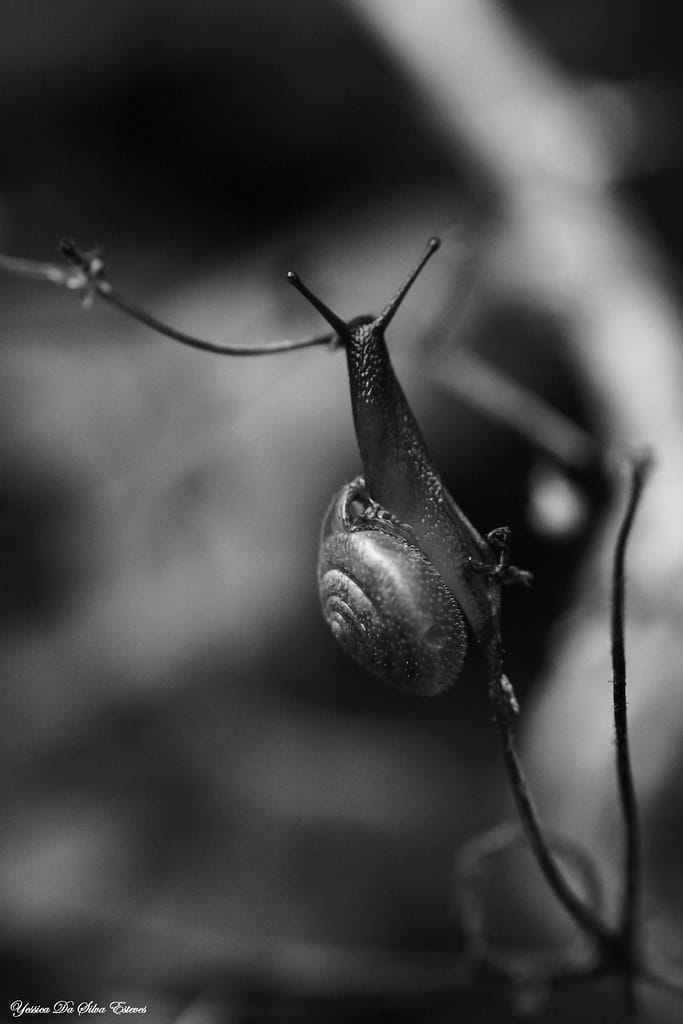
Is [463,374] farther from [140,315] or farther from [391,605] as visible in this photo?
[391,605]

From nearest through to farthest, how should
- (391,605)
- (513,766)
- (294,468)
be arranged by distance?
(391,605) < (513,766) < (294,468)

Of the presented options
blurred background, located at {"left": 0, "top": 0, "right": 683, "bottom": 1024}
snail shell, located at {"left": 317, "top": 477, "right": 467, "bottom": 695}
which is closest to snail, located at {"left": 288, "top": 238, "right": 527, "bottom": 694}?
snail shell, located at {"left": 317, "top": 477, "right": 467, "bottom": 695}

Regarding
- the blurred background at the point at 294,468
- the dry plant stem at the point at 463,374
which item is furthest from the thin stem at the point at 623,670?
the blurred background at the point at 294,468

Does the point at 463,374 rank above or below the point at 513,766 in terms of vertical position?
above

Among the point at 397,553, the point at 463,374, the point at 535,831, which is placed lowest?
the point at 535,831

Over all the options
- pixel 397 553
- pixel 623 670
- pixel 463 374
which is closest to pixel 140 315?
pixel 397 553

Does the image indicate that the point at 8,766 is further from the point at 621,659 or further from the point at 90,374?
the point at 621,659

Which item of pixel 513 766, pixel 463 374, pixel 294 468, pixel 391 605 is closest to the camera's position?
pixel 391 605

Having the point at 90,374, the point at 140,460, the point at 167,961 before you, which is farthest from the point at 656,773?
the point at 90,374
